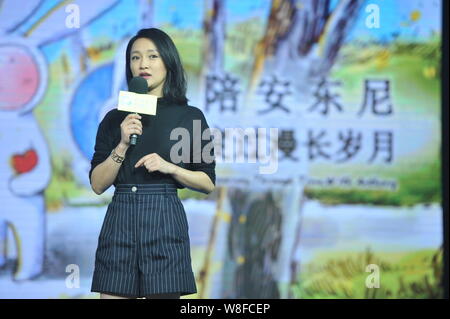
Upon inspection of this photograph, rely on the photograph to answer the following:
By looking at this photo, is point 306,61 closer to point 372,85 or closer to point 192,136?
point 372,85

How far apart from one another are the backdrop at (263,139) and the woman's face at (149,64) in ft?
4.90

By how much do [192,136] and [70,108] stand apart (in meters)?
1.70

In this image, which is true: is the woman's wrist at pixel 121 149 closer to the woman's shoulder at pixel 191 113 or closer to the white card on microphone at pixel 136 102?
the white card on microphone at pixel 136 102

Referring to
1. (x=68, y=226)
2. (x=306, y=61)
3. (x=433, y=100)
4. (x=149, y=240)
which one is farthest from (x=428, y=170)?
(x=149, y=240)

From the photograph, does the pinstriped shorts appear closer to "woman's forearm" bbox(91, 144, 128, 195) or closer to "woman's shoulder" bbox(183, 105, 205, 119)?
Result: "woman's forearm" bbox(91, 144, 128, 195)

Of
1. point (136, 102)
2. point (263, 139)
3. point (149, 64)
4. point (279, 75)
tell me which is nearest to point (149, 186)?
point (136, 102)

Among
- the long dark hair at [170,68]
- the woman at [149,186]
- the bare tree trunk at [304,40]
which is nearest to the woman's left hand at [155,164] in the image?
the woman at [149,186]

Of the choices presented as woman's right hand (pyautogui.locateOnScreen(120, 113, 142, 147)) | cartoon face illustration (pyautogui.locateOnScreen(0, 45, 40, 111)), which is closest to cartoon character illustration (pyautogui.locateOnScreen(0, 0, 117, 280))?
cartoon face illustration (pyautogui.locateOnScreen(0, 45, 40, 111))

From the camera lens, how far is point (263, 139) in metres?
3.76

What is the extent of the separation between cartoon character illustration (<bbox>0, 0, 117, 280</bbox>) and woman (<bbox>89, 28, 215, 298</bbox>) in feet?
5.21

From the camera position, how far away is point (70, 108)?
3766 mm

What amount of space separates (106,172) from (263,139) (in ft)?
5.56
